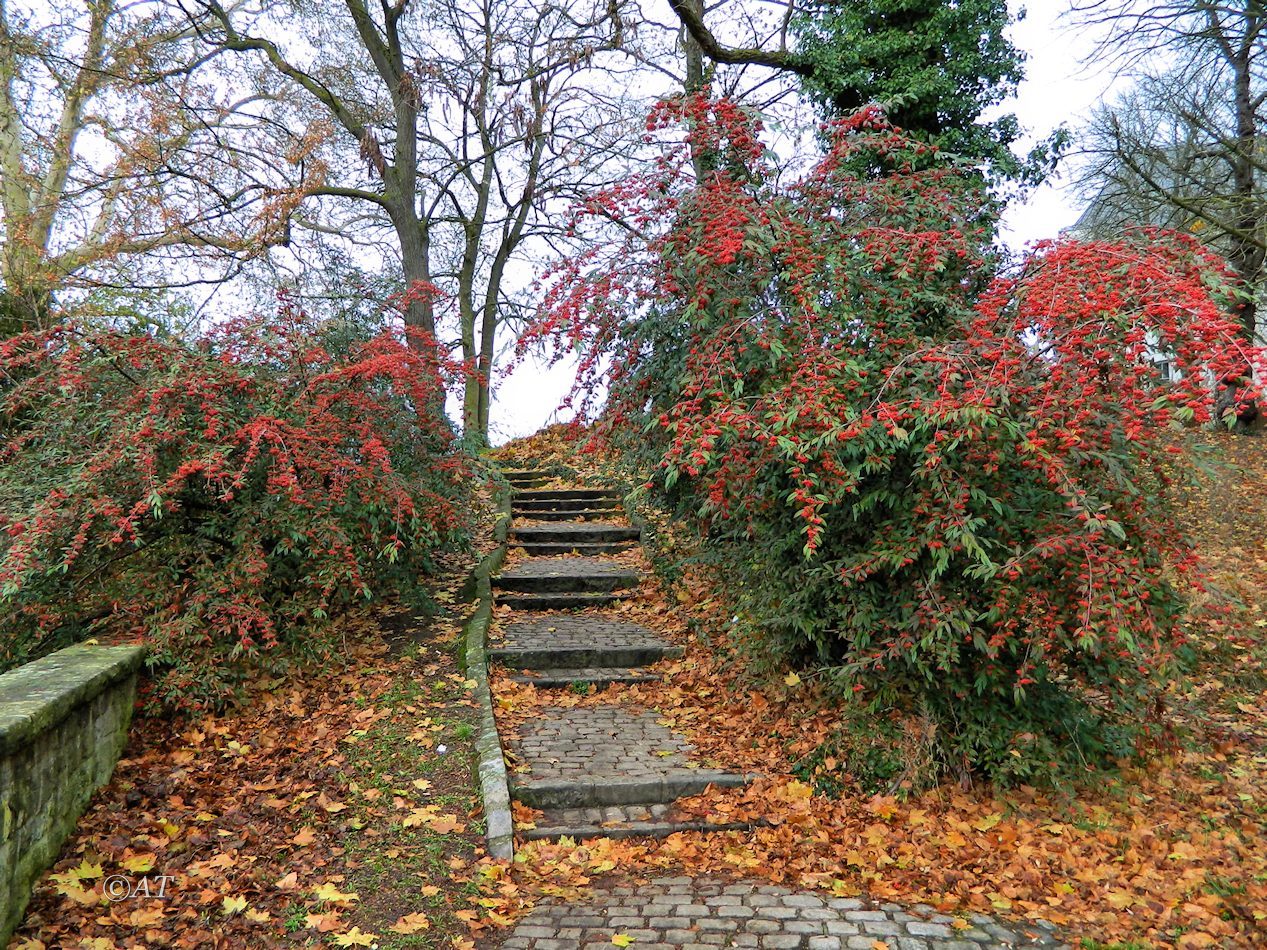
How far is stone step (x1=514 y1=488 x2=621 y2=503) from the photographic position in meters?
12.3

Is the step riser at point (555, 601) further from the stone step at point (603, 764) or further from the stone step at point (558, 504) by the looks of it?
the stone step at point (558, 504)

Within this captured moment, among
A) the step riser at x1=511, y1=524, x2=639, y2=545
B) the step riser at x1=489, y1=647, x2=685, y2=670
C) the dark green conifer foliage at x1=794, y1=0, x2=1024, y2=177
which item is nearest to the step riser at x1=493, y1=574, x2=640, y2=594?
the step riser at x1=511, y1=524, x2=639, y2=545

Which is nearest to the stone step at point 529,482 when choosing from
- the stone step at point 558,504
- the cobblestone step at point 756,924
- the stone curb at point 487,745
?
the stone step at point 558,504

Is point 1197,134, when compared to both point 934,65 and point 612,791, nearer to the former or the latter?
point 934,65

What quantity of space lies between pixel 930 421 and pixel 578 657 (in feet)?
13.3

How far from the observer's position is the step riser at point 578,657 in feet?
22.0

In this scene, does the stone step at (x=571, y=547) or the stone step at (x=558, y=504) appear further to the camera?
the stone step at (x=558, y=504)

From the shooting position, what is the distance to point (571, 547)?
1031 cm

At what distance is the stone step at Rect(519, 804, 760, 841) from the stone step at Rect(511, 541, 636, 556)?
5586 millimetres

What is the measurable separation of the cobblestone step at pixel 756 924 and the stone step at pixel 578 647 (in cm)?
304

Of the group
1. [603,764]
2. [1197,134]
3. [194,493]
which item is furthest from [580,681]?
[1197,134]

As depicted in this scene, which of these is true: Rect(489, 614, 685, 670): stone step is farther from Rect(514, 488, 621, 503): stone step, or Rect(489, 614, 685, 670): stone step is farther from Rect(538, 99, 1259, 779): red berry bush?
Rect(514, 488, 621, 503): stone step

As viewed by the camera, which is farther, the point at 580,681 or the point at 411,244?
the point at 411,244

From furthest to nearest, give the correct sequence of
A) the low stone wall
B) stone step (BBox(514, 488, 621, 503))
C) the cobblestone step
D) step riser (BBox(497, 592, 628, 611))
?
1. stone step (BBox(514, 488, 621, 503))
2. step riser (BBox(497, 592, 628, 611))
3. the low stone wall
4. the cobblestone step
